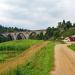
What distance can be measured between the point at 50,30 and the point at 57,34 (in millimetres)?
13435

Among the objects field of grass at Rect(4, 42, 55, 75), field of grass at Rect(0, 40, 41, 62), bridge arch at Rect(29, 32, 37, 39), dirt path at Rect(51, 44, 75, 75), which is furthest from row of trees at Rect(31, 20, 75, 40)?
field of grass at Rect(4, 42, 55, 75)

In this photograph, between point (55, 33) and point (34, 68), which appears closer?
point (34, 68)

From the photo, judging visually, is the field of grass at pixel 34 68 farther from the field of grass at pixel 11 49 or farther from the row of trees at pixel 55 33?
the row of trees at pixel 55 33

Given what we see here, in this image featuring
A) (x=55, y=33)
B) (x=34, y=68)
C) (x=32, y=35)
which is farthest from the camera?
(x=32, y=35)

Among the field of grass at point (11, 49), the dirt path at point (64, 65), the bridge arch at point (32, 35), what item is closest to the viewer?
the dirt path at point (64, 65)

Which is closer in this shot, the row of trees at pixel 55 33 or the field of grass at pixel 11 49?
the field of grass at pixel 11 49

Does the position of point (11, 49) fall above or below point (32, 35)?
below

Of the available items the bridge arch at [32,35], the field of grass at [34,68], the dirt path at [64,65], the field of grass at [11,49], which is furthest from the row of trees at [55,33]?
the field of grass at [34,68]

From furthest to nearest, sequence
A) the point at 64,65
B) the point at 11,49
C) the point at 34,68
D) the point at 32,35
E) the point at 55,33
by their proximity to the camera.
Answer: the point at 32,35 < the point at 55,33 < the point at 11,49 < the point at 64,65 < the point at 34,68

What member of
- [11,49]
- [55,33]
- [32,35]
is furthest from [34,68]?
[32,35]

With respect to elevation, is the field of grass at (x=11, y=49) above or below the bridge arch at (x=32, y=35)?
below

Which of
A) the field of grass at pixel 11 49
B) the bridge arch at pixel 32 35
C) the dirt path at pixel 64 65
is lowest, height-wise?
the field of grass at pixel 11 49

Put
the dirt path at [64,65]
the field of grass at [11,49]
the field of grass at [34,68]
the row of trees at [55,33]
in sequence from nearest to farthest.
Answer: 1. the field of grass at [34,68]
2. the dirt path at [64,65]
3. the field of grass at [11,49]
4. the row of trees at [55,33]

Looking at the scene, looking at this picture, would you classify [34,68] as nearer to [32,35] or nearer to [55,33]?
[55,33]
